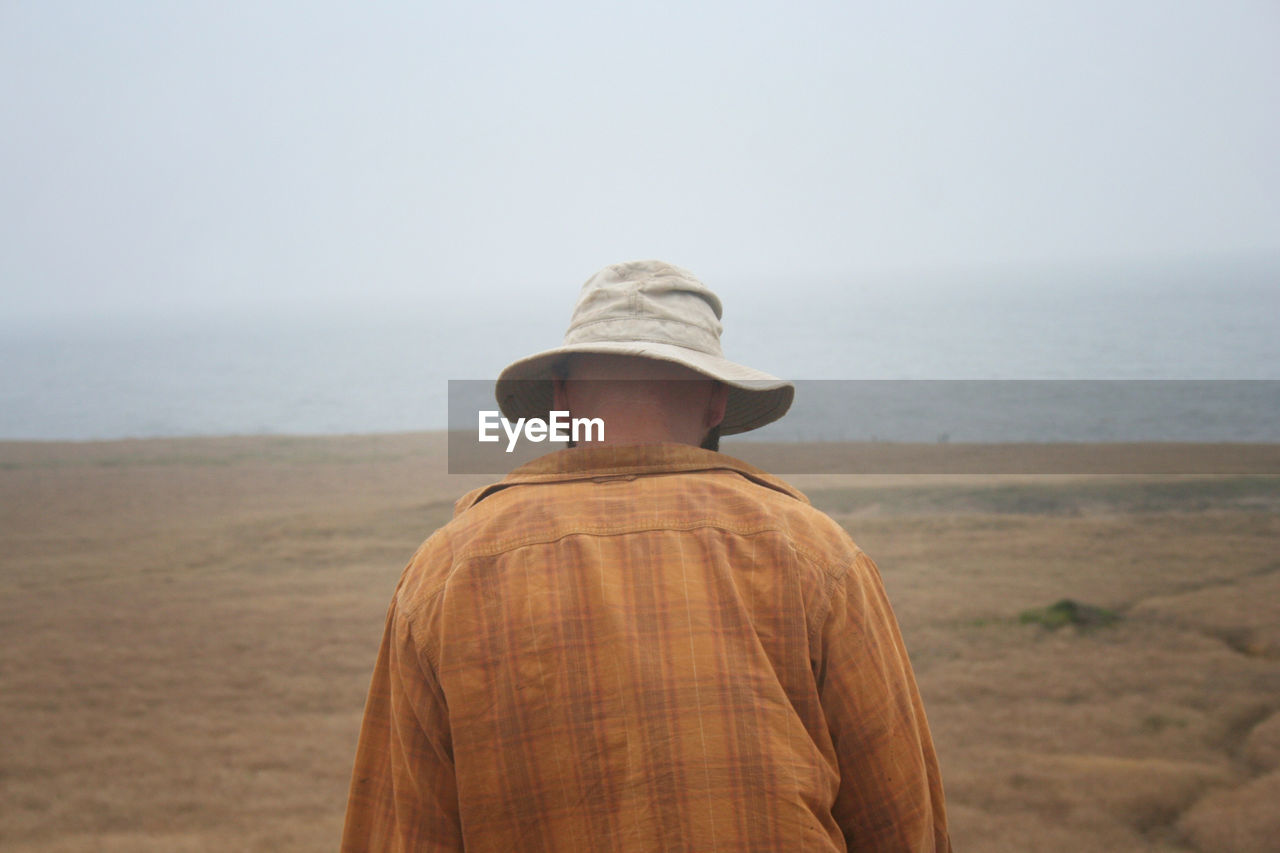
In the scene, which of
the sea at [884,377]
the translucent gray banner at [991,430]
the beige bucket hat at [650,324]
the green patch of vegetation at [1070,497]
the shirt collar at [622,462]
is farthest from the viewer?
the sea at [884,377]

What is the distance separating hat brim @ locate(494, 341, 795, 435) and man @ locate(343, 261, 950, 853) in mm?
162

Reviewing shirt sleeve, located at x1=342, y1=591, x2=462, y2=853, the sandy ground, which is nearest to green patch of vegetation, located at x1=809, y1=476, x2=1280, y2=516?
the sandy ground

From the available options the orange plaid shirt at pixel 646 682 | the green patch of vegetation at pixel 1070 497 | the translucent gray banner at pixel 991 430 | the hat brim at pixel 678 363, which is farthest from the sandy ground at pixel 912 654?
the orange plaid shirt at pixel 646 682

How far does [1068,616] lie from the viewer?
566 cm

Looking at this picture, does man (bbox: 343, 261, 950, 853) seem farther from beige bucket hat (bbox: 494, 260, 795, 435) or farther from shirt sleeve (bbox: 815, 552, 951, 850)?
beige bucket hat (bbox: 494, 260, 795, 435)

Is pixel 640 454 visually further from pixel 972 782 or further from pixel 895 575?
Result: pixel 895 575

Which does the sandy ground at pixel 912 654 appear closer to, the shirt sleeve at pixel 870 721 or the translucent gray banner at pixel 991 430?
the translucent gray banner at pixel 991 430

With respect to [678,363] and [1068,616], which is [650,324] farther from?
[1068,616]

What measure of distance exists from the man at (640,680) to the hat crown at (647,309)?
9.4 inches

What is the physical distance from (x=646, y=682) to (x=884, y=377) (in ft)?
127

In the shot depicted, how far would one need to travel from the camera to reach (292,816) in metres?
3.74

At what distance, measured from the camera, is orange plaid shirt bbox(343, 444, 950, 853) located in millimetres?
1143

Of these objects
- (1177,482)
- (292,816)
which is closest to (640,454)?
(292,816)

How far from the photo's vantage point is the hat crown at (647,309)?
1500mm
